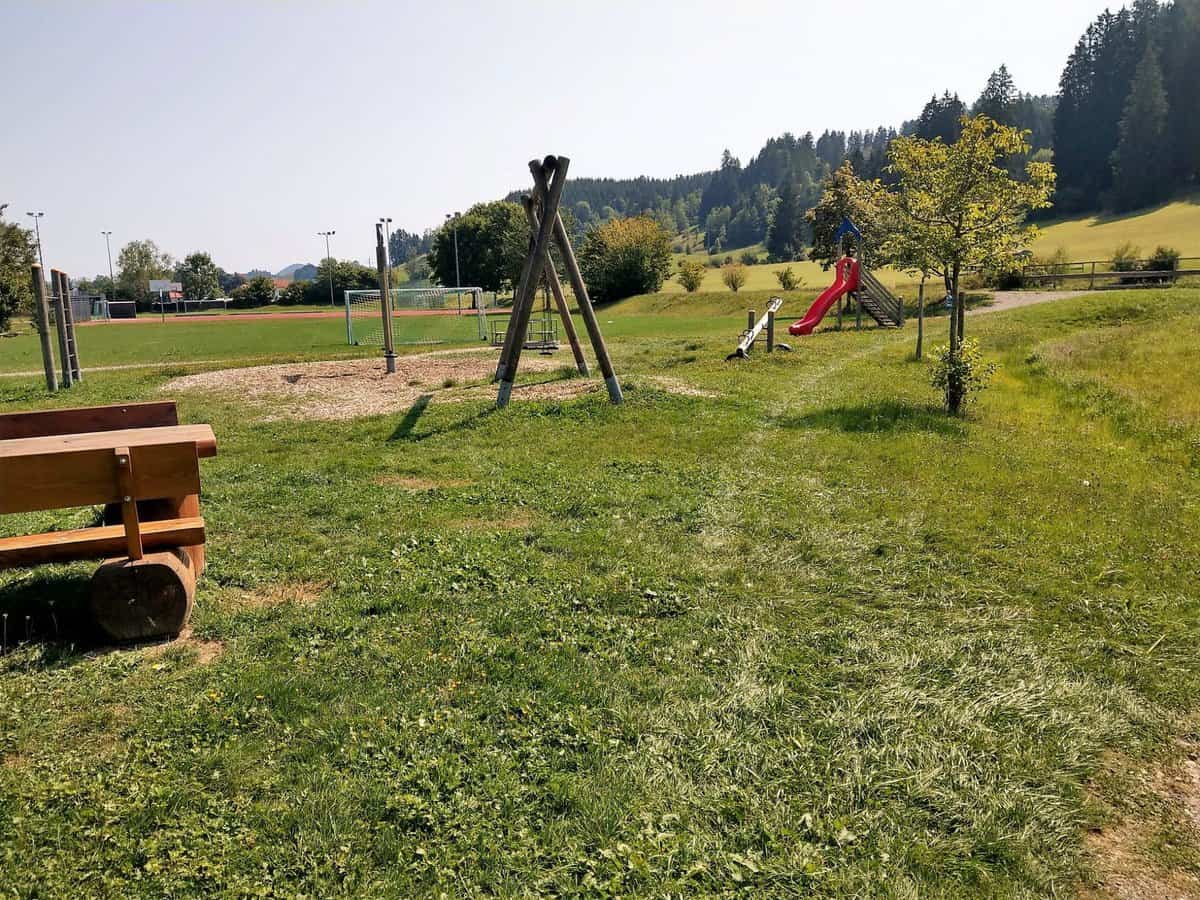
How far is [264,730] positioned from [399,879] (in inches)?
48.5

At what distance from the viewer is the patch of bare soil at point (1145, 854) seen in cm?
284

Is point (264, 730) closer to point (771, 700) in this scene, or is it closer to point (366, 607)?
point (366, 607)

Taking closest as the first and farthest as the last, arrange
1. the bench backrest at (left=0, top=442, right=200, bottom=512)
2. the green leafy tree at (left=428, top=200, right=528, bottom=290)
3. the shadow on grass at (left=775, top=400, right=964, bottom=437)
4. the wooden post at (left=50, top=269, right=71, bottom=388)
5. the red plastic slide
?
the bench backrest at (left=0, top=442, right=200, bottom=512)
the shadow on grass at (left=775, top=400, right=964, bottom=437)
the wooden post at (left=50, top=269, right=71, bottom=388)
the red plastic slide
the green leafy tree at (left=428, top=200, right=528, bottom=290)

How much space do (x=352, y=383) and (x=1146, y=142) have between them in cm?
10008

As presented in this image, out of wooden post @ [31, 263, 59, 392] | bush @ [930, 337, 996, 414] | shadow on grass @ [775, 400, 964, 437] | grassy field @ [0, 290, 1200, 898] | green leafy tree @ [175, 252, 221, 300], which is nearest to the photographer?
grassy field @ [0, 290, 1200, 898]

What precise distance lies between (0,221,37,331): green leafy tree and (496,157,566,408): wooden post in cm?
4434

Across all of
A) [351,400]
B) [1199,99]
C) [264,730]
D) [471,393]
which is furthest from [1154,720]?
[1199,99]

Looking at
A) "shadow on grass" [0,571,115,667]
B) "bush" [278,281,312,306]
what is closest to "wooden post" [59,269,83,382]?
"shadow on grass" [0,571,115,667]

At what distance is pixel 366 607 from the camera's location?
504cm

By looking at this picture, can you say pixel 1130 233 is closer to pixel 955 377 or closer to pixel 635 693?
pixel 955 377

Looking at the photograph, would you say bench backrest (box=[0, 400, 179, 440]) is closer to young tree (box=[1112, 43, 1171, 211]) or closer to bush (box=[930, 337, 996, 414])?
bush (box=[930, 337, 996, 414])

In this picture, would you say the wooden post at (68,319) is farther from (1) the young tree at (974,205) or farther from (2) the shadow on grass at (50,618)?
(1) the young tree at (974,205)

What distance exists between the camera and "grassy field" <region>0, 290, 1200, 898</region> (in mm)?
2943

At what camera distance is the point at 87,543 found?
4.45m
